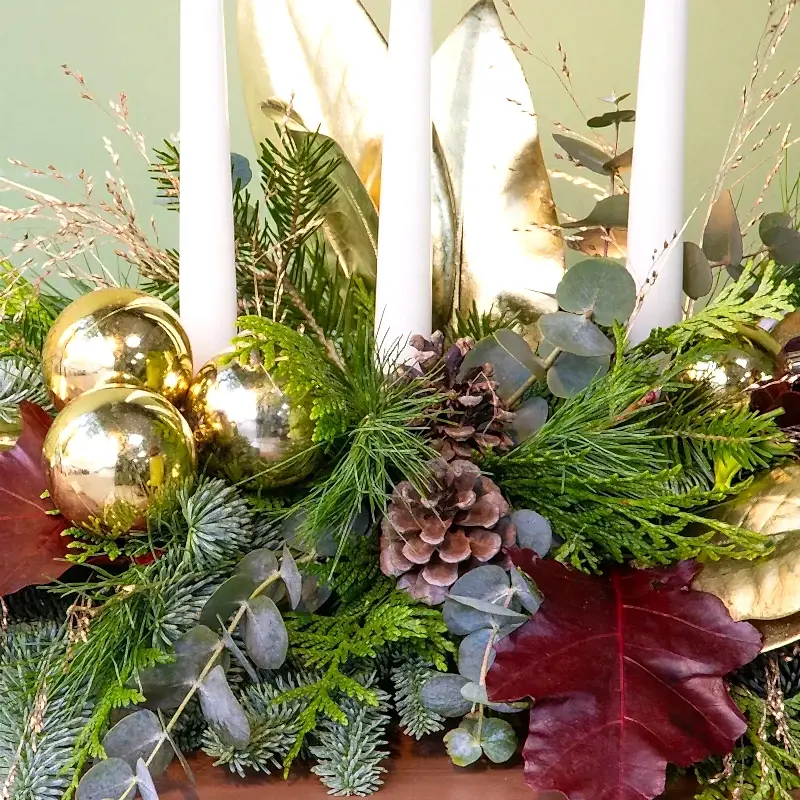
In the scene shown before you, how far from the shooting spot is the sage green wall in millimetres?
786

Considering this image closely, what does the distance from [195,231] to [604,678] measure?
34 cm

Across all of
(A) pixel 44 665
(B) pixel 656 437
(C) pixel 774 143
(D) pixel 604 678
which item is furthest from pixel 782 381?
(C) pixel 774 143

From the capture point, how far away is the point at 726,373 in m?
0.45

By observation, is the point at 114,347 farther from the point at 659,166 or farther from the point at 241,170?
the point at 659,166

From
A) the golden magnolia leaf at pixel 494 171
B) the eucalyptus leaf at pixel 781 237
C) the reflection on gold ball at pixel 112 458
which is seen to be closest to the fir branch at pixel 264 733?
the reflection on gold ball at pixel 112 458

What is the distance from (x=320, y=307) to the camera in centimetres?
53

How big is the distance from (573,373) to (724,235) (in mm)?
170

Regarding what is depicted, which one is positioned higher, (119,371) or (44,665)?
(119,371)

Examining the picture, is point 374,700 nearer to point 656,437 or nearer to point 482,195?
point 656,437

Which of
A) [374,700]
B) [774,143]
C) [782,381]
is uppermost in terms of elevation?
[774,143]

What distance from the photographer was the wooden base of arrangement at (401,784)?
33 cm

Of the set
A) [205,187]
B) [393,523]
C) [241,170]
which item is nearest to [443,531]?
[393,523]

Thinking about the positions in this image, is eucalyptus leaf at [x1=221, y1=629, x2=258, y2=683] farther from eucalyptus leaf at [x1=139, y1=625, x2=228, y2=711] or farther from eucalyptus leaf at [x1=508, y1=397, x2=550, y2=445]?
eucalyptus leaf at [x1=508, y1=397, x2=550, y2=445]

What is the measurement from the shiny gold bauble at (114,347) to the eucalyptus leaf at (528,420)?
20 centimetres
